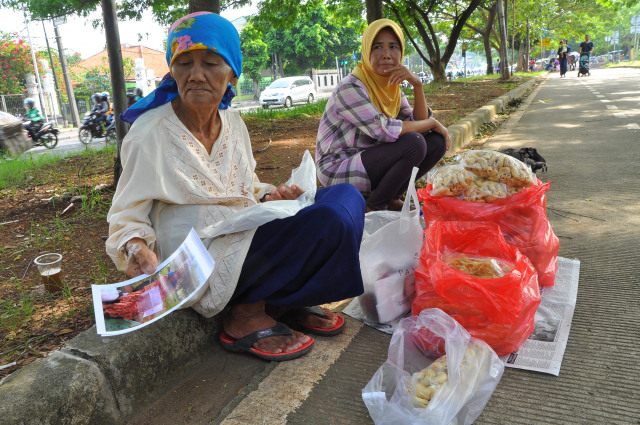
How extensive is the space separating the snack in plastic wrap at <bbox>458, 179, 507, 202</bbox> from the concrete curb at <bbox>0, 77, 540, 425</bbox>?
1.32 meters

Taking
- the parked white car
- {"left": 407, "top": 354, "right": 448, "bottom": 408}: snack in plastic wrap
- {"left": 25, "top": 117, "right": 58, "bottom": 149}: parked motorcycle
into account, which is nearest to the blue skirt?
{"left": 407, "top": 354, "right": 448, "bottom": 408}: snack in plastic wrap

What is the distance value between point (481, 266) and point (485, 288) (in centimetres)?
19

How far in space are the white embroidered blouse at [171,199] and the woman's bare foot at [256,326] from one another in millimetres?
142

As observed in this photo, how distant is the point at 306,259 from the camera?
5.58 feet

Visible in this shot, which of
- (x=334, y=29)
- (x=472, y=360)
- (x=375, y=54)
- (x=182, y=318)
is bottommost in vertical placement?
(x=472, y=360)

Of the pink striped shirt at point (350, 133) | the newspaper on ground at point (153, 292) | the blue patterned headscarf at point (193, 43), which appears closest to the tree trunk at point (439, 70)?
the pink striped shirt at point (350, 133)

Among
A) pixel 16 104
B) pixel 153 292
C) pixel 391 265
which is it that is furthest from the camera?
pixel 16 104

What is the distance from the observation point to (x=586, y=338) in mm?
1781

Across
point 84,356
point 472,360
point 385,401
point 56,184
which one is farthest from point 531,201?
point 56,184

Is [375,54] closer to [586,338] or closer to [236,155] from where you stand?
[236,155]

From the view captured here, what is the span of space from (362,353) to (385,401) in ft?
1.36

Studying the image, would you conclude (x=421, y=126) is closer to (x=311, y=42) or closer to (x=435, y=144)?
(x=435, y=144)

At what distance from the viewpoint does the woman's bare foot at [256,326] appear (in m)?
1.80

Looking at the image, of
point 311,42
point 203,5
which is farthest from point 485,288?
point 311,42
